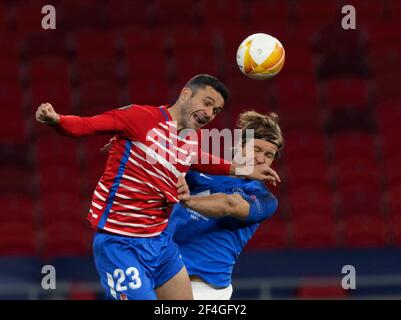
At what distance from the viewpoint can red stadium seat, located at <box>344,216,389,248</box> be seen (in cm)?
1034

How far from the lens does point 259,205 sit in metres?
5.30

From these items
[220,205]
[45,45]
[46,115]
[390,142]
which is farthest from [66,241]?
[46,115]

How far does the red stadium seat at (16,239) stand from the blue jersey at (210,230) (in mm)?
5197

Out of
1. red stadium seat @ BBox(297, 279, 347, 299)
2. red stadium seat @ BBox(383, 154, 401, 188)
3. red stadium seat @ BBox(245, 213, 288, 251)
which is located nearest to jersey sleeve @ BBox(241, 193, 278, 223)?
red stadium seat @ BBox(297, 279, 347, 299)

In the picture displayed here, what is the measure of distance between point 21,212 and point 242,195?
5892 mm

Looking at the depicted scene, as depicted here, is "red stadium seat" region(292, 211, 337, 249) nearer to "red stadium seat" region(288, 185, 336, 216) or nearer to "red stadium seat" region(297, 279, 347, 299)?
"red stadium seat" region(288, 185, 336, 216)

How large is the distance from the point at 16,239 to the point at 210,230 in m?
5.47

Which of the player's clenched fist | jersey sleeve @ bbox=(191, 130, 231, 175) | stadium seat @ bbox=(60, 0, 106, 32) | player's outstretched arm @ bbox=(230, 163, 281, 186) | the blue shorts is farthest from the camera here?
stadium seat @ bbox=(60, 0, 106, 32)

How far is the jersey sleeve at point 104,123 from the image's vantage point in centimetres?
444

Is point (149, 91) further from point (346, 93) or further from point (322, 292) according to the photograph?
point (322, 292)

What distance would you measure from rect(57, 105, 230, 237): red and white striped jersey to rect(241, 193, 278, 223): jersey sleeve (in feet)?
1.99

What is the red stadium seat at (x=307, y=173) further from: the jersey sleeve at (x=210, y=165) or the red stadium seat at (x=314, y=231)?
the jersey sleeve at (x=210, y=165)

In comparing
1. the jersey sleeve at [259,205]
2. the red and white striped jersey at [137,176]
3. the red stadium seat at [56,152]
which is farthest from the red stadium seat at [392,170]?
the red and white striped jersey at [137,176]
